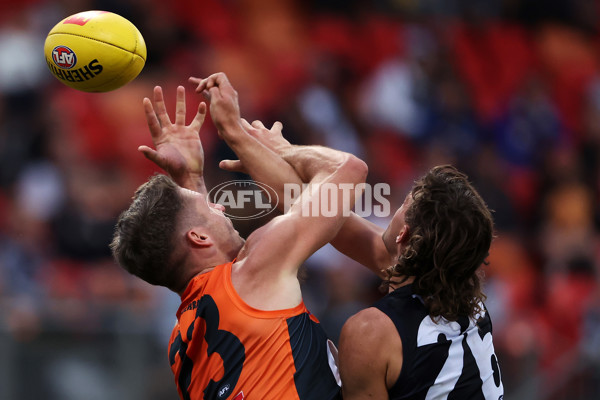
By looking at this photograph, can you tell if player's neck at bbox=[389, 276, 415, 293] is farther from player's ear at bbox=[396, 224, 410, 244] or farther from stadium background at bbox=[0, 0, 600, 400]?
stadium background at bbox=[0, 0, 600, 400]

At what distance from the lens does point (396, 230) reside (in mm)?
3820

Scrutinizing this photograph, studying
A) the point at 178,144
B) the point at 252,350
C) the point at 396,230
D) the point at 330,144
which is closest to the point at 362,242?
the point at 396,230

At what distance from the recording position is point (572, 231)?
9891mm

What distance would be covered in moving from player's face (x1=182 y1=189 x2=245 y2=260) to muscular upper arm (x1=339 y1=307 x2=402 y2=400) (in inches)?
31.6

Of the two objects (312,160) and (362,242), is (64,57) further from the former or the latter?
(362,242)

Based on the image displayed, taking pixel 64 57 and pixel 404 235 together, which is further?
pixel 64 57

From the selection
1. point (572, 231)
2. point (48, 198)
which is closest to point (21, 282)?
point (48, 198)

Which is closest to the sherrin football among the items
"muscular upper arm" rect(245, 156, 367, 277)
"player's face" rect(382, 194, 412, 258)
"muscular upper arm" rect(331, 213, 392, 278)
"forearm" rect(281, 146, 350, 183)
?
"forearm" rect(281, 146, 350, 183)

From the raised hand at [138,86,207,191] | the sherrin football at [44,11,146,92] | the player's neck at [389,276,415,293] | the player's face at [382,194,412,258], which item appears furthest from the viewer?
the raised hand at [138,86,207,191]

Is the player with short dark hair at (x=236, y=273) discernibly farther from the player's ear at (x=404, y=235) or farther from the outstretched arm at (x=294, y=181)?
the player's ear at (x=404, y=235)

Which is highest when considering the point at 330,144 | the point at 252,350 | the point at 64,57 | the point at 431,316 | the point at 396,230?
the point at 64,57

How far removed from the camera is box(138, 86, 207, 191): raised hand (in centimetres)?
430

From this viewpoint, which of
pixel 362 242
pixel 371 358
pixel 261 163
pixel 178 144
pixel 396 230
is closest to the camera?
pixel 371 358

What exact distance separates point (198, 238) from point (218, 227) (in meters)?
0.14
